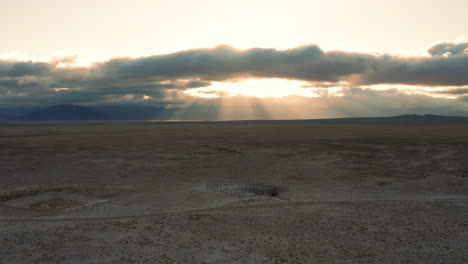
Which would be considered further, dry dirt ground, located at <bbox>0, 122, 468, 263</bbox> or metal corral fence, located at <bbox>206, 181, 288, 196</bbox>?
metal corral fence, located at <bbox>206, 181, 288, 196</bbox>

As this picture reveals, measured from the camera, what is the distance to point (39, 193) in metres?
30.0

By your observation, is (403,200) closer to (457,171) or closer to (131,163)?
(457,171)

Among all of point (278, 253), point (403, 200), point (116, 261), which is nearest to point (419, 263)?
point (278, 253)

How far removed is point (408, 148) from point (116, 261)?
181ft

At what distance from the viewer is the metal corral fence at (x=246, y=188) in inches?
1184

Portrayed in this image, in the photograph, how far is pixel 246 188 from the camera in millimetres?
31969

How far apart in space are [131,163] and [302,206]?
28.8 m

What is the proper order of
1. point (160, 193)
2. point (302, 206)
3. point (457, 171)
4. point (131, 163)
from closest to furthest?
point (302, 206) < point (160, 193) < point (457, 171) < point (131, 163)

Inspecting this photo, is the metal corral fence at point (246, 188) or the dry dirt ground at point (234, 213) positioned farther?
the metal corral fence at point (246, 188)

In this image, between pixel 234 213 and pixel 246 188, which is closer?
pixel 234 213

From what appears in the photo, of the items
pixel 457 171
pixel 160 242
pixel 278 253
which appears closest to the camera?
pixel 278 253

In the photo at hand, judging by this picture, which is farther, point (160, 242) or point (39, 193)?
point (39, 193)

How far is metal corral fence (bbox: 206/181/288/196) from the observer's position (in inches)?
1184

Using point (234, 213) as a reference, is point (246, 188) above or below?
below
